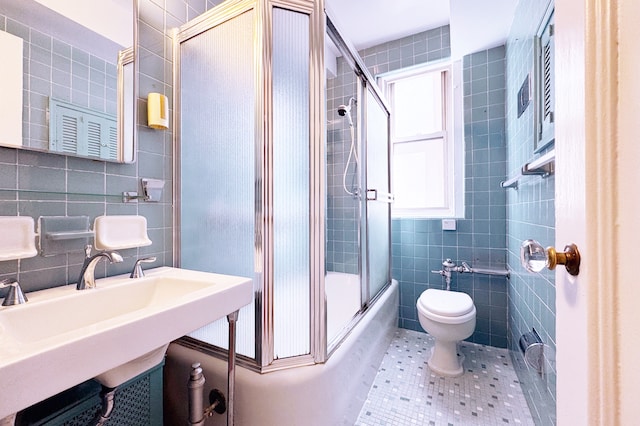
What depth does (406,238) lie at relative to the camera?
233 cm

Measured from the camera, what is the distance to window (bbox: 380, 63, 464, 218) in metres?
2.22

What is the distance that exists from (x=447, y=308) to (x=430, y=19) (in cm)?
217

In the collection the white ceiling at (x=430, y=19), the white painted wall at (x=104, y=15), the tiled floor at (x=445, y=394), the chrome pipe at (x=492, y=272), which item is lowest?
the tiled floor at (x=445, y=394)

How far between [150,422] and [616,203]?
1.49m

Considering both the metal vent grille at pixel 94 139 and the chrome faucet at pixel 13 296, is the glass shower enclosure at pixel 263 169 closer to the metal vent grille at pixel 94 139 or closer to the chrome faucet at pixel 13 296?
the metal vent grille at pixel 94 139

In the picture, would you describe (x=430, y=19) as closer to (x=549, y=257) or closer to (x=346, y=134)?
(x=346, y=134)

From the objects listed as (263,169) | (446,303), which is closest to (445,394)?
(446,303)

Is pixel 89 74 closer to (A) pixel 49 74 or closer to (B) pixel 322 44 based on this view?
(A) pixel 49 74

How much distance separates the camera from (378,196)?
1.92m

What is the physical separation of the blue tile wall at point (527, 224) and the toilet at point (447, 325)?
0.29 metres

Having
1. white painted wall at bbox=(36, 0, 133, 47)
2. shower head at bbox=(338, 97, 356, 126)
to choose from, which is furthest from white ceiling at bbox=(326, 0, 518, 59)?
white painted wall at bbox=(36, 0, 133, 47)

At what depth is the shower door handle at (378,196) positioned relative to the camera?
178cm

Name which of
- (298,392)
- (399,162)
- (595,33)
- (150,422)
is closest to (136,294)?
(150,422)

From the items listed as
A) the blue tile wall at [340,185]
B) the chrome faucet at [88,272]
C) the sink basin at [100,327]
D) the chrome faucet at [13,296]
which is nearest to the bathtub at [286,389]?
the sink basin at [100,327]
